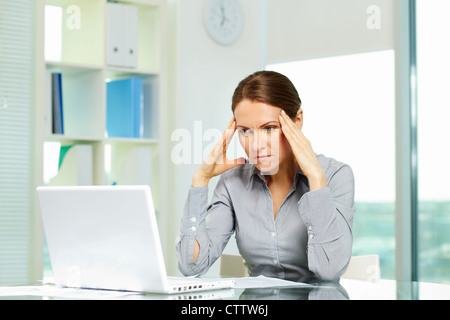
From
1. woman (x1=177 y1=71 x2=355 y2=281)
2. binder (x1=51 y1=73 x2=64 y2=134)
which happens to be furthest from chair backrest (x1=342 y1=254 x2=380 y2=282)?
binder (x1=51 y1=73 x2=64 y2=134)

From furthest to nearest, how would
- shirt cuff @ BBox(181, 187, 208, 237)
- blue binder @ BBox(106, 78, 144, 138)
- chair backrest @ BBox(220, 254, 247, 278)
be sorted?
1. blue binder @ BBox(106, 78, 144, 138)
2. chair backrest @ BBox(220, 254, 247, 278)
3. shirt cuff @ BBox(181, 187, 208, 237)

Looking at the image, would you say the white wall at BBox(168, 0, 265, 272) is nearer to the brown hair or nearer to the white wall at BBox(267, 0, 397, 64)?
the white wall at BBox(267, 0, 397, 64)

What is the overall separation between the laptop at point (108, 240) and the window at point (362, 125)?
2.81 metres

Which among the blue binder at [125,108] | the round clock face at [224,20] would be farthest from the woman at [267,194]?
the round clock face at [224,20]

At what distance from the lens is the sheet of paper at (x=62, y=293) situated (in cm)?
135

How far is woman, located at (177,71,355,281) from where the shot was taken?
6.26 ft

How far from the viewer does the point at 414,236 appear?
401 cm

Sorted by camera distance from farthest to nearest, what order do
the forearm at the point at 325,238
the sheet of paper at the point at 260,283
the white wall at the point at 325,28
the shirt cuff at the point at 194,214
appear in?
the white wall at the point at 325,28, the shirt cuff at the point at 194,214, the forearm at the point at 325,238, the sheet of paper at the point at 260,283

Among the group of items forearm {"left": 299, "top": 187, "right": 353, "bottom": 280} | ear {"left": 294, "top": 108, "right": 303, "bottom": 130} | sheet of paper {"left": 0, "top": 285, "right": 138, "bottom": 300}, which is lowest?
sheet of paper {"left": 0, "top": 285, "right": 138, "bottom": 300}

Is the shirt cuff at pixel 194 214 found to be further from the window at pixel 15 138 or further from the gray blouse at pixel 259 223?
the window at pixel 15 138

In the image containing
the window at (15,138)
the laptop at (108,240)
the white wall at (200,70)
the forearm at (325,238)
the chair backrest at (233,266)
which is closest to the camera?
the laptop at (108,240)

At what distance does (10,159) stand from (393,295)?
230 cm

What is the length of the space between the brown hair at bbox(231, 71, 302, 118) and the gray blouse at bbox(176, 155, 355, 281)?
21 cm

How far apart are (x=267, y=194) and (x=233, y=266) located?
395 millimetres
